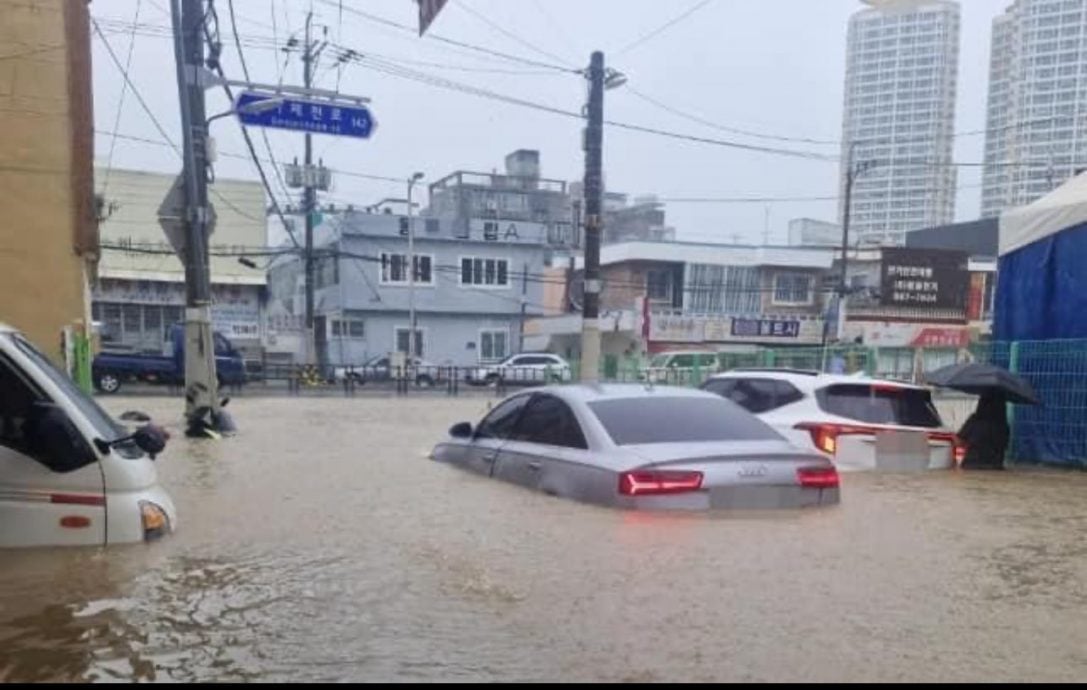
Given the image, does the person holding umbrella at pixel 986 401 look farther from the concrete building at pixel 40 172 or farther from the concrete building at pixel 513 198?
the concrete building at pixel 513 198

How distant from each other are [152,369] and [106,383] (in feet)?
3.99

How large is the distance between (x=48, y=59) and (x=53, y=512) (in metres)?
A: 9.79

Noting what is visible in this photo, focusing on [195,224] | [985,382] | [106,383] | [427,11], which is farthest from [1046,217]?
[106,383]

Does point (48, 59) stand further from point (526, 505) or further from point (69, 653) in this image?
point (69, 653)

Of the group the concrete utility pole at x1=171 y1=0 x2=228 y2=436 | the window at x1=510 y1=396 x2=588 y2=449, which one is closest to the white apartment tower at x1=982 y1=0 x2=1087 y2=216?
the concrete utility pole at x1=171 y1=0 x2=228 y2=436

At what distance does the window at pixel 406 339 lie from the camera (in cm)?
4119

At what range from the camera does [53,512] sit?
14.7 feet

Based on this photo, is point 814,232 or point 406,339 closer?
point 406,339

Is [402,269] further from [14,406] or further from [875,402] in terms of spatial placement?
[14,406]

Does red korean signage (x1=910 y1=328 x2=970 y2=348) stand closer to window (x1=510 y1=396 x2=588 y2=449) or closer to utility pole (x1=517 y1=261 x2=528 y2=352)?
utility pole (x1=517 y1=261 x2=528 y2=352)

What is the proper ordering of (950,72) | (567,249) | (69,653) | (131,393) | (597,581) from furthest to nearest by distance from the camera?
(567,249)
(131,393)
(950,72)
(597,581)
(69,653)

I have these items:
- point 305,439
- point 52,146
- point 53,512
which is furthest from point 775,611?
point 52,146

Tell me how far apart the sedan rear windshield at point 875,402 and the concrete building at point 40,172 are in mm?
9558

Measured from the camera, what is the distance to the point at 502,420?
7.72m
